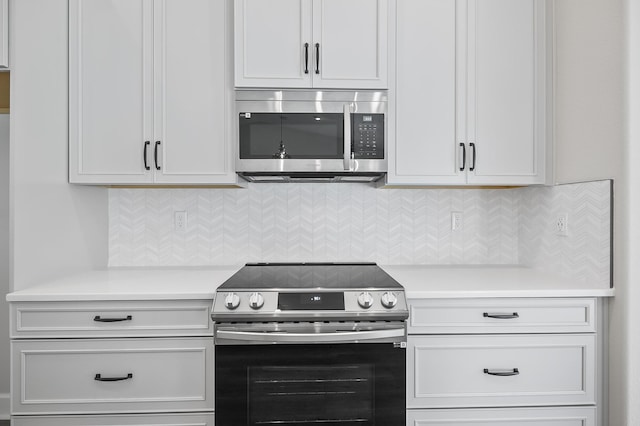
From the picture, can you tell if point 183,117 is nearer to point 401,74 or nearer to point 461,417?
point 401,74

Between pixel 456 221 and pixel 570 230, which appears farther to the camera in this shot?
pixel 456 221

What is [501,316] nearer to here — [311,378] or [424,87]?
[311,378]

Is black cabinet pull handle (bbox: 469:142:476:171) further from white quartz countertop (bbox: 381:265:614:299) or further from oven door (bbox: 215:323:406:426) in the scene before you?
oven door (bbox: 215:323:406:426)

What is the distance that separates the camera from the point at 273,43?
6.73 feet

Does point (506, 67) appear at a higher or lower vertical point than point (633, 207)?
higher

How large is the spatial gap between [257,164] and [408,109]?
2.55 ft

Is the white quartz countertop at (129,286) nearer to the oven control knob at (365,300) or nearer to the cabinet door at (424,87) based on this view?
the oven control knob at (365,300)

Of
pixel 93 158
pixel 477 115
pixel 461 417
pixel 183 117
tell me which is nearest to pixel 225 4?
pixel 183 117

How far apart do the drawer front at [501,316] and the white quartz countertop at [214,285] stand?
4cm

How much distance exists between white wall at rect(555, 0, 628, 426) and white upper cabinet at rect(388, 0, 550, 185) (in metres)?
0.14

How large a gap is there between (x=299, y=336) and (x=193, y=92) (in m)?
1.24

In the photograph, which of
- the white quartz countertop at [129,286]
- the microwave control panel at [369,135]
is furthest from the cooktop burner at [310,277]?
the microwave control panel at [369,135]

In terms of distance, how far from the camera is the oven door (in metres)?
1.68

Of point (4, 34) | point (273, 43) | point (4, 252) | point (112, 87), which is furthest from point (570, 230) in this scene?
point (4, 252)
